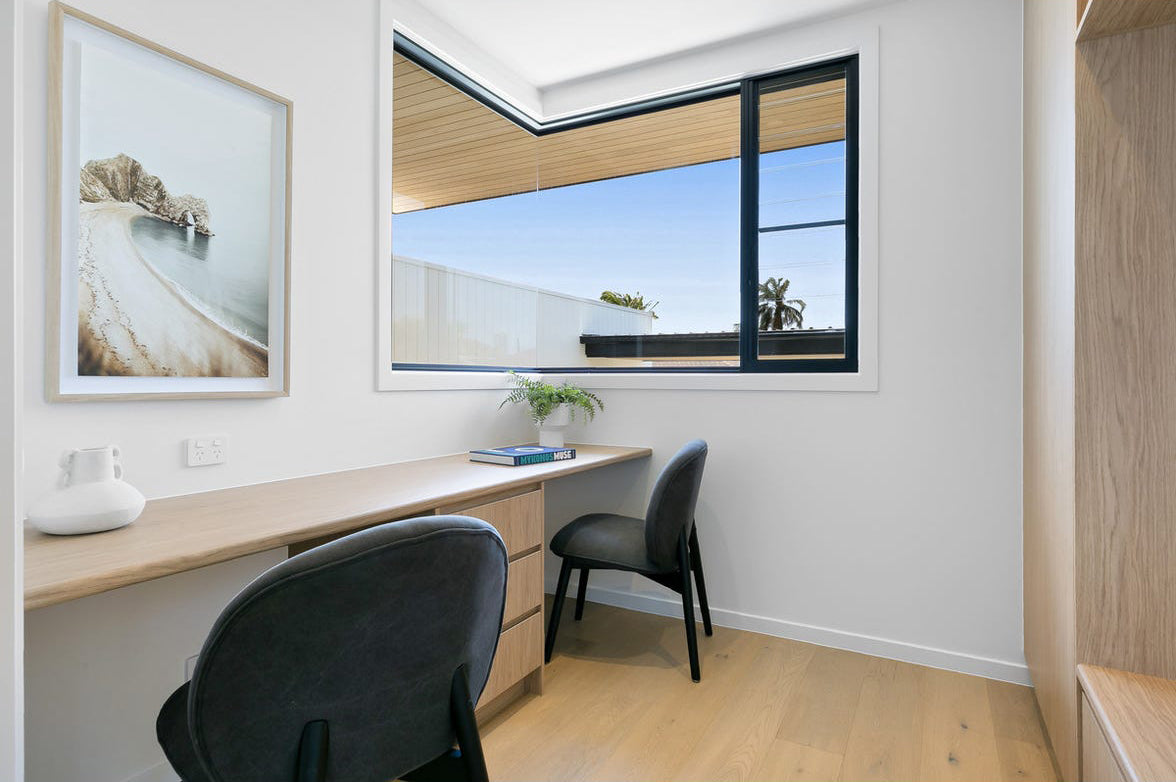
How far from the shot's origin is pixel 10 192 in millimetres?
768

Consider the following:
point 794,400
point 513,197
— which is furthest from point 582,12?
point 794,400

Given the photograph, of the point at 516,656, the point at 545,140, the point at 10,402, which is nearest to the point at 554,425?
the point at 516,656

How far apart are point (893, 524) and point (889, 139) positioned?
4.83 feet

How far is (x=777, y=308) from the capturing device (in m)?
2.70

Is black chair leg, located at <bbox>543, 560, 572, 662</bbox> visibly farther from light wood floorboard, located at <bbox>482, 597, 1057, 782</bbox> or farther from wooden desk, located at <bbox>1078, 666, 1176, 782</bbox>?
wooden desk, located at <bbox>1078, 666, 1176, 782</bbox>

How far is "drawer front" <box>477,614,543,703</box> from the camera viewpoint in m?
1.90

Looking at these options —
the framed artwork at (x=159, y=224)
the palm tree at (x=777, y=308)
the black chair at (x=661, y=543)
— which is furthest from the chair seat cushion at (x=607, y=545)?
the framed artwork at (x=159, y=224)

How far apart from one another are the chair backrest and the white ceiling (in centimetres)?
174

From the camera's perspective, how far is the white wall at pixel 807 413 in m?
1.68

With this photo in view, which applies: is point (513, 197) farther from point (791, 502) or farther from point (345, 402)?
point (791, 502)

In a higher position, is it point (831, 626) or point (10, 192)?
point (10, 192)

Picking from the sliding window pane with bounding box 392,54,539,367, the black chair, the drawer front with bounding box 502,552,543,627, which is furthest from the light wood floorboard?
the sliding window pane with bounding box 392,54,539,367

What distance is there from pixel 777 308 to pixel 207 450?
2.14 m

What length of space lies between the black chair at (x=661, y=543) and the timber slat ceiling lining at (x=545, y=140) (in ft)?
4.80
